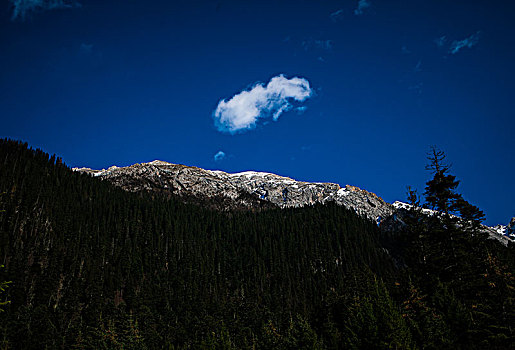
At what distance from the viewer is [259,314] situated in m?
101

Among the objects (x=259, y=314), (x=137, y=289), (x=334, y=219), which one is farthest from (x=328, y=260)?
(x=137, y=289)

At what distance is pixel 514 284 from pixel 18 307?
4573 inches

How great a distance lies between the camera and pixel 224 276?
500 feet

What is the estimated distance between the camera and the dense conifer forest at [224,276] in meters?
28.4

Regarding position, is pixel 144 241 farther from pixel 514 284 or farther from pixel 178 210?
pixel 514 284

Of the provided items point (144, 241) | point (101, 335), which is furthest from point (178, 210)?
point (101, 335)

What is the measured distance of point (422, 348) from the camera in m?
27.7

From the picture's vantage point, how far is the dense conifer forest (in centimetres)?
2838

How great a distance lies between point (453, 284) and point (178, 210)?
17416 cm

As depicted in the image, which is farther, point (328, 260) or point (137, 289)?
point (328, 260)

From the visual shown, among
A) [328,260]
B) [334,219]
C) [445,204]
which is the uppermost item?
[334,219]

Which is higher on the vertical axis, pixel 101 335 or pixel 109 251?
pixel 109 251

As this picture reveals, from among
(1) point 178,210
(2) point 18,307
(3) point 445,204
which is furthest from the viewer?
(1) point 178,210

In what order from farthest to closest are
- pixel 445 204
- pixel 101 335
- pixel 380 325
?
pixel 101 335
pixel 445 204
pixel 380 325
